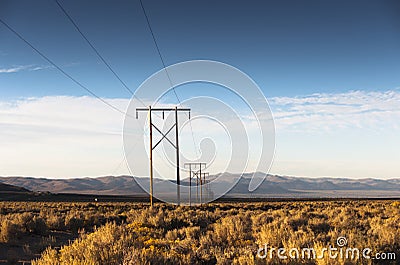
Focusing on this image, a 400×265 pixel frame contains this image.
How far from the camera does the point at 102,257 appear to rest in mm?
9203

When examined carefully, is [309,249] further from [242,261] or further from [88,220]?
[88,220]

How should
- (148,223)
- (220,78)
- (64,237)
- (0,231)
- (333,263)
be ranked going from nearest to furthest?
(333,263), (0,231), (64,237), (148,223), (220,78)

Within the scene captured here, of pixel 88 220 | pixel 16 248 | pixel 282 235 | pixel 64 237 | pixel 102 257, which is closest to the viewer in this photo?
pixel 102 257

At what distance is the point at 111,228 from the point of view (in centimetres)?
1491

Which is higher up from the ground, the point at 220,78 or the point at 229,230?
the point at 220,78

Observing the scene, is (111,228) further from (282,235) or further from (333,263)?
(333,263)

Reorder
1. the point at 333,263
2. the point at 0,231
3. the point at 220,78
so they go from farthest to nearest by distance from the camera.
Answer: the point at 220,78, the point at 0,231, the point at 333,263

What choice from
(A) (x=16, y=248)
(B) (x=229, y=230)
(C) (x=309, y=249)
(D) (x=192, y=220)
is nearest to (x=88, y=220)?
(D) (x=192, y=220)

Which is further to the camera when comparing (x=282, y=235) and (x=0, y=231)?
(x=0, y=231)

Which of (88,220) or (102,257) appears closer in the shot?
(102,257)

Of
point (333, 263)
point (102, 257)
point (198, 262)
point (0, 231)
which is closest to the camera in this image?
point (333, 263)

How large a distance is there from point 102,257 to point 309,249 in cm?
537

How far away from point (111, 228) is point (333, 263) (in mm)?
8967

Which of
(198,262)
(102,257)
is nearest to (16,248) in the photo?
(102,257)
